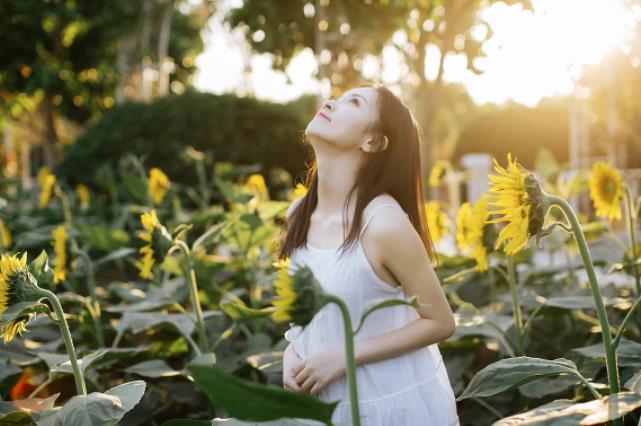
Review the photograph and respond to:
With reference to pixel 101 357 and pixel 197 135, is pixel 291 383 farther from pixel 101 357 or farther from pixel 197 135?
pixel 197 135

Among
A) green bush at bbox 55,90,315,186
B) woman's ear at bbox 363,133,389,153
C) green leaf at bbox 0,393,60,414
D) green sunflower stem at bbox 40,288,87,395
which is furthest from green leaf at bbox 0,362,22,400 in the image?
green bush at bbox 55,90,315,186

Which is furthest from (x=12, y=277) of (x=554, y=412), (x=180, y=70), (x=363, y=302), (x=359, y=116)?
(x=180, y=70)

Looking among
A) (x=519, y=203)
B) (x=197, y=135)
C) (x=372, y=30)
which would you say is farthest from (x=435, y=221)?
(x=197, y=135)

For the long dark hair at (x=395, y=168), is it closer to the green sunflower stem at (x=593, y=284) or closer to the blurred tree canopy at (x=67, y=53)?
the green sunflower stem at (x=593, y=284)

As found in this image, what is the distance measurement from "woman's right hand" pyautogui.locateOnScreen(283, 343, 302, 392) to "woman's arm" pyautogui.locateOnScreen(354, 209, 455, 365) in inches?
6.6

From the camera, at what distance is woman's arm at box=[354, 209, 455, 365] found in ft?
5.74

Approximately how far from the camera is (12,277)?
5.05 ft

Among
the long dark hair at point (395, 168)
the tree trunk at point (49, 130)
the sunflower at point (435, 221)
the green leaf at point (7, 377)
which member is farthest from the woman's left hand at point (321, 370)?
the tree trunk at point (49, 130)

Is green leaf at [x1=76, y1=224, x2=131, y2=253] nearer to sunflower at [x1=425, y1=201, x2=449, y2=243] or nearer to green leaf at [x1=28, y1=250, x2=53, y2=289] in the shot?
sunflower at [x1=425, y1=201, x2=449, y2=243]

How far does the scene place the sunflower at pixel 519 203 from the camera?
150 centimetres

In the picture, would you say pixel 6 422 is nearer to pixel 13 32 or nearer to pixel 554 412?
pixel 554 412

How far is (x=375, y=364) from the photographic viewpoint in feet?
5.85

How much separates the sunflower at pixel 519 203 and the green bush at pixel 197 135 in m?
7.69

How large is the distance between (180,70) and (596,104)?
2342cm
